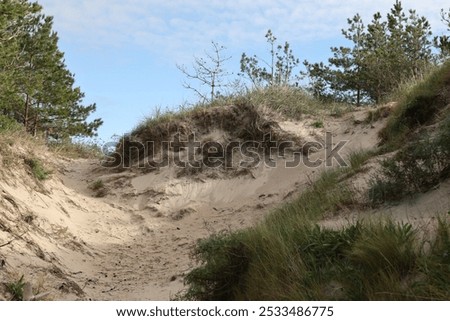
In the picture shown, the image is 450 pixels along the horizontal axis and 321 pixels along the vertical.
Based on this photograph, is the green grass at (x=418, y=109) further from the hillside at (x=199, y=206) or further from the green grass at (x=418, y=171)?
the green grass at (x=418, y=171)

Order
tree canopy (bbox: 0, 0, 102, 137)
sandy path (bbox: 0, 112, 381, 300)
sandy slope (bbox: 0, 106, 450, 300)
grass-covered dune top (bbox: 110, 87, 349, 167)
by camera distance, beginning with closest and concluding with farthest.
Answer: sandy slope (bbox: 0, 106, 450, 300) < sandy path (bbox: 0, 112, 381, 300) < grass-covered dune top (bbox: 110, 87, 349, 167) < tree canopy (bbox: 0, 0, 102, 137)

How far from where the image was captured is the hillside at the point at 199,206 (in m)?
5.58

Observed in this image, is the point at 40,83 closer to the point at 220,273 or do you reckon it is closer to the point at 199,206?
the point at 199,206

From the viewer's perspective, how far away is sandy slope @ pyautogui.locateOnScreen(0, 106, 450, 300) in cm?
762

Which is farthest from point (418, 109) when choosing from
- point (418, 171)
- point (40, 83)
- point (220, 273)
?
point (40, 83)

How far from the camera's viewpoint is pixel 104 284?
7.99 m

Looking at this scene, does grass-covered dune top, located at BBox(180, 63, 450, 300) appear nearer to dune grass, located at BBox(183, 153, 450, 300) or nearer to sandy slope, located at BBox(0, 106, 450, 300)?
dune grass, located at BBox(183, 153, 450, 300)

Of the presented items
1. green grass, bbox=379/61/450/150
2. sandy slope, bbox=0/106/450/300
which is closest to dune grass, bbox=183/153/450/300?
sandy slope, bbox=0/106/450/300

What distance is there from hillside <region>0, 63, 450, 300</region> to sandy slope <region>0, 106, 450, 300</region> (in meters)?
0.03

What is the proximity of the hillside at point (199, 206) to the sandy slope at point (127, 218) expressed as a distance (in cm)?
3

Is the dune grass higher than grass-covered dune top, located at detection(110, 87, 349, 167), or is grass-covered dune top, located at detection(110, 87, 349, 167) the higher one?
grass-covered dune top, located at detection(110, 87, 349, 167)

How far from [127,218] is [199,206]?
1764 mm

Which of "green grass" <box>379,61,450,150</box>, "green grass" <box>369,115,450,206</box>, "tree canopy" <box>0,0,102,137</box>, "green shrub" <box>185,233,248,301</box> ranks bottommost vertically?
"green shrub" <box>185,233,248,301</box>

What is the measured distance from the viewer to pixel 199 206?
12.5m
